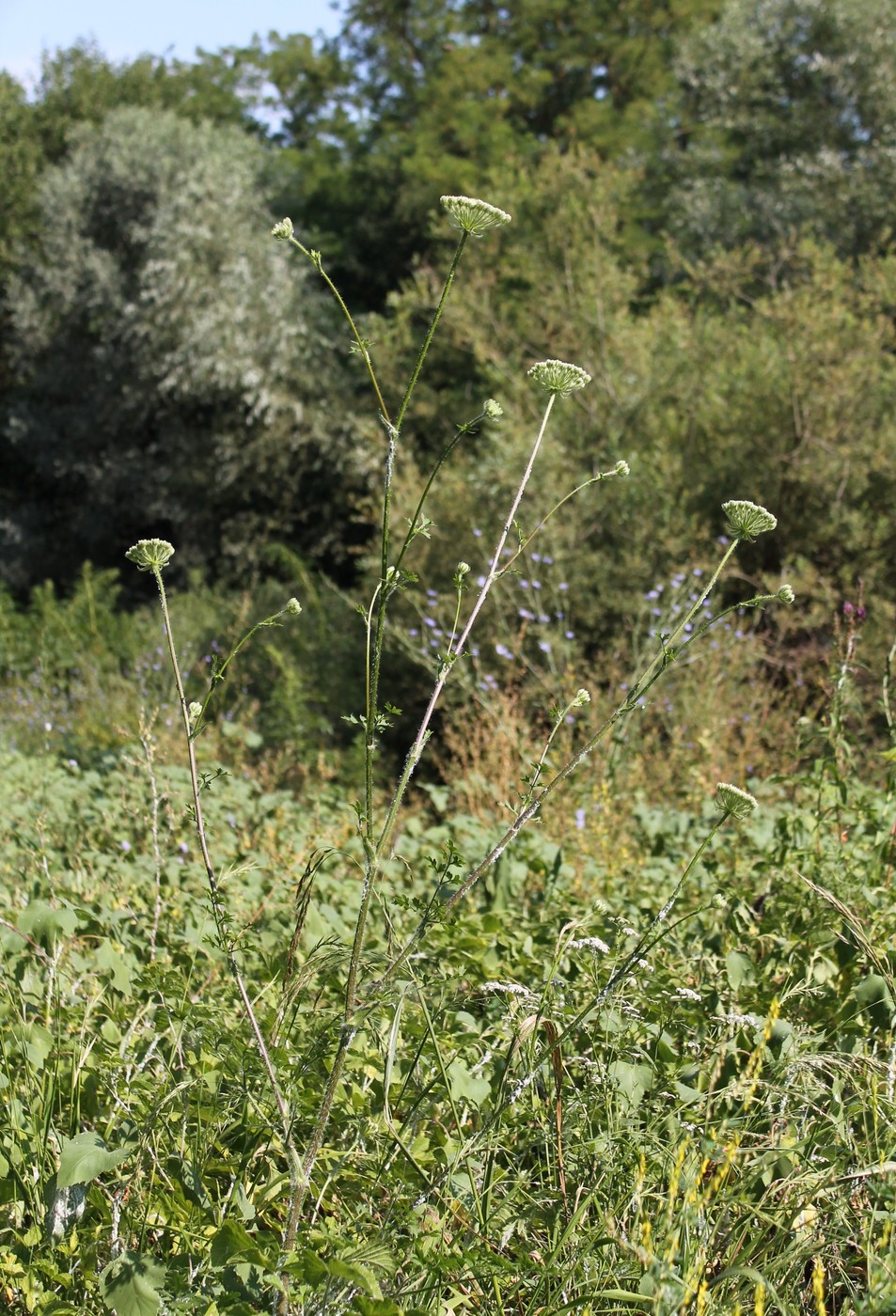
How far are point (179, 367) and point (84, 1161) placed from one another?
10825 mm

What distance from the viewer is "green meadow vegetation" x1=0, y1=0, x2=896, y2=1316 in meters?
1.73

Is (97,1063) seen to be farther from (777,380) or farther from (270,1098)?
(777,380)

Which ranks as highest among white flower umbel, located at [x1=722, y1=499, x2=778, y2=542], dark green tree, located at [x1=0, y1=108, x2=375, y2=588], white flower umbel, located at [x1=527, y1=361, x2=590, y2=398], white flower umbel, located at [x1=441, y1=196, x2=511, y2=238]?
white flower umbel, located at [x1=441, y1=196, x2=511, y2=238]

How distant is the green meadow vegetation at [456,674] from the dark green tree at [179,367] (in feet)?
0.20

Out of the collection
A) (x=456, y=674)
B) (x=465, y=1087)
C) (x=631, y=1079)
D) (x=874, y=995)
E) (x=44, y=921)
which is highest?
(x=874, y=995)

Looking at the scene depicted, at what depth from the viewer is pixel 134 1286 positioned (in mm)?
1502

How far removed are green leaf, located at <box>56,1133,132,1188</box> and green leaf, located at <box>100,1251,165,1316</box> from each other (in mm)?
115

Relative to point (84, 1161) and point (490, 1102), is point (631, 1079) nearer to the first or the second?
point (490, 1102)

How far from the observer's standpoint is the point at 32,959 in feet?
7.86

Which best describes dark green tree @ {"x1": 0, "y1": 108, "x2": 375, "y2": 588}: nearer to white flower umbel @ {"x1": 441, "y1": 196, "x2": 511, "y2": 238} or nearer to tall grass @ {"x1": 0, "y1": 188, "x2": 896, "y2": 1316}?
tall grass @ {"x1": 0, "y1": 188, "x2": 896, "y2": 1316}

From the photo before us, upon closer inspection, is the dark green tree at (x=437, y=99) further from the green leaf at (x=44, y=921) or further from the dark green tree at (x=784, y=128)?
the green leaf at (x=44, y=921)

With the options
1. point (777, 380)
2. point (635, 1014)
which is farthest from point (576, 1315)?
point (777, 380)

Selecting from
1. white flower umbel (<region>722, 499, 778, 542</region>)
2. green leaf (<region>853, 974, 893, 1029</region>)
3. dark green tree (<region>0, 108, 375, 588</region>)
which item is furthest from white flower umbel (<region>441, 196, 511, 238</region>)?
dark green tree (<region>0, 108, 375, 588</region>)

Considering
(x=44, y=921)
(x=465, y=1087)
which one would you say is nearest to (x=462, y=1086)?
(x=465, y=1087)
